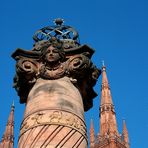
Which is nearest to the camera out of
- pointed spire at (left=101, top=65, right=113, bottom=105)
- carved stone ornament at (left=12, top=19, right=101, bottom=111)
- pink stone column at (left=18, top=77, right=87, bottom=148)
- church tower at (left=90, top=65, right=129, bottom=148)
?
pink stone column at (left=18, top=77, right=87, bottom=148)

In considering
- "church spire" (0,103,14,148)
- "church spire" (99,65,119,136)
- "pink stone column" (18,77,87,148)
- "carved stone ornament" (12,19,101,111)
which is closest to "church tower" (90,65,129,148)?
"church spire" (99,65,119,136)

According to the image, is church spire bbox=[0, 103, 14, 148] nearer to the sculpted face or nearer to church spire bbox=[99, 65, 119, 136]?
church spire bbox=[99, 65, 119, 136]

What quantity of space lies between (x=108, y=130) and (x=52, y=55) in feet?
133

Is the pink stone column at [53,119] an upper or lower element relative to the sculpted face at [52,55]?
lower

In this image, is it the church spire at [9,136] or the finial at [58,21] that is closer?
the finial at [58,21]

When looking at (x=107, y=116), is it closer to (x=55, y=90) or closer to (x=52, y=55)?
(x=52, y=55)

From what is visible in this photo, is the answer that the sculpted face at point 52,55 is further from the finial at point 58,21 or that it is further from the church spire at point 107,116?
the church spire at point 107,116

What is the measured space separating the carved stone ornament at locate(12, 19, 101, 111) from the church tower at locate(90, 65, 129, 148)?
39200mm

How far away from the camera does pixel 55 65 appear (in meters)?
4.59

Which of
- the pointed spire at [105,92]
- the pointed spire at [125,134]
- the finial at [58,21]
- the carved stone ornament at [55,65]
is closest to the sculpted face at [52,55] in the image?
the carved stone ornament at [55,65]

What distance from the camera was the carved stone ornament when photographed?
4555 millimetres

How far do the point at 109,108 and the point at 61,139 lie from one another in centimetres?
4171

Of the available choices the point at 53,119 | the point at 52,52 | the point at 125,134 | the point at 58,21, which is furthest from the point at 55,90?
the point at 125,134

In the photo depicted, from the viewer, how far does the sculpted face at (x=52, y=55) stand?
4566 millimetres
